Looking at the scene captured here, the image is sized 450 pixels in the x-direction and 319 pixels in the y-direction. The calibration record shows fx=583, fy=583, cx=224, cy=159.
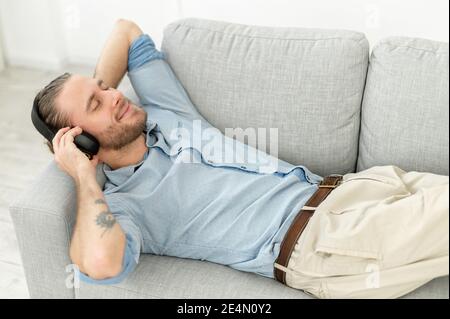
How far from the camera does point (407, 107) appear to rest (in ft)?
3.74

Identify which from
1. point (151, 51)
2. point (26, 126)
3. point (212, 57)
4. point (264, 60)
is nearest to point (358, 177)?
point (264, 60)

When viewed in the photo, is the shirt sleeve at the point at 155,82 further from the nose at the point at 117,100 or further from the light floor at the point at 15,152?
the light floor at the point at 15,152

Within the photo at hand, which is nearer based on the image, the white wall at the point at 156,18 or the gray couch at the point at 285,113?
the gray couch at the point at 285,113

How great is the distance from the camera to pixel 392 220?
1.00 m

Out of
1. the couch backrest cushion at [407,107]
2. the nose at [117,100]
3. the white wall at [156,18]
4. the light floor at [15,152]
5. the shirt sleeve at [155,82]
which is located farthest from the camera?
the white wall at [156,18]

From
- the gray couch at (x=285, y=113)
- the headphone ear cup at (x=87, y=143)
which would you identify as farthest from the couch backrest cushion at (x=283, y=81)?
the headphone ear cup at (x=87, y=143)

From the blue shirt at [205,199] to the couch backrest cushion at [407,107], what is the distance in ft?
0.67

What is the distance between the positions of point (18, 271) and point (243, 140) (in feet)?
2.66

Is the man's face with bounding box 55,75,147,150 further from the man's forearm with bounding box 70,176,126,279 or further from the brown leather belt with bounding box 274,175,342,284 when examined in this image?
the brown leather belt with bounding box 274,175,342,284

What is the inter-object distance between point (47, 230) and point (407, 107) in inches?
31.2

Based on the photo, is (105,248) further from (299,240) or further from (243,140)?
(243,140)

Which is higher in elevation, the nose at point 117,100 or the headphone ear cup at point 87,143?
the nose at point 117,100

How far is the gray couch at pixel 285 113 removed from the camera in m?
1.15

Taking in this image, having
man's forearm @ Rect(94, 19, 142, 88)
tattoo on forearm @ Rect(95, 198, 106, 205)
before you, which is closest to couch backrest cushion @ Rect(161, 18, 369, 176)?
man's forearm @ Rect(94, 19, 142, 88)
